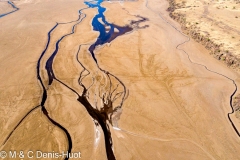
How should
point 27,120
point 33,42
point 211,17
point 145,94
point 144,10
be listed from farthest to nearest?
1. point 144,10
2. point 211,17
3. point 33,42
4. point 145,94
5. point 27,120

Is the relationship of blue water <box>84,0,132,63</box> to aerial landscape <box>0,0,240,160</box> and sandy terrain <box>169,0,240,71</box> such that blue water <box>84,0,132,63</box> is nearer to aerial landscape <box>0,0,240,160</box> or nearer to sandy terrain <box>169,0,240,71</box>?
aerial landscape <box>0,0,240,160</box>

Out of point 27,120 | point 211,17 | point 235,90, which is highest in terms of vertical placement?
point 211,17

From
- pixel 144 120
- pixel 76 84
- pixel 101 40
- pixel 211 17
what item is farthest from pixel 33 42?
pixel 211 17

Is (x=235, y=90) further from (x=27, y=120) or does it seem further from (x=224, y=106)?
(x=27, y=120)

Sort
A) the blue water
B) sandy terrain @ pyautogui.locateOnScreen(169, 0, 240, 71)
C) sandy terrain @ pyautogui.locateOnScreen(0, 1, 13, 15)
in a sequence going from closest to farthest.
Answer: sandy terrain @ pyautogui.locateOnScreen(169, 0, 240, 71) → the blue water → sandy terrain @ pyautogui.locateOnScreen(0, 1, 13, 15)

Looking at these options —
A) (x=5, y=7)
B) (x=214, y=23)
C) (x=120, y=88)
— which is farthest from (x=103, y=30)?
(x=5, y=7)

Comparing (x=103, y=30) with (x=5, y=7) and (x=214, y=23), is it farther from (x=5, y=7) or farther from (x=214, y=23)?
(x=5, y=7)

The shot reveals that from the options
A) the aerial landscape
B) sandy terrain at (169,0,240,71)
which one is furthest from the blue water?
sandy terrain at (169,0,240,71)
